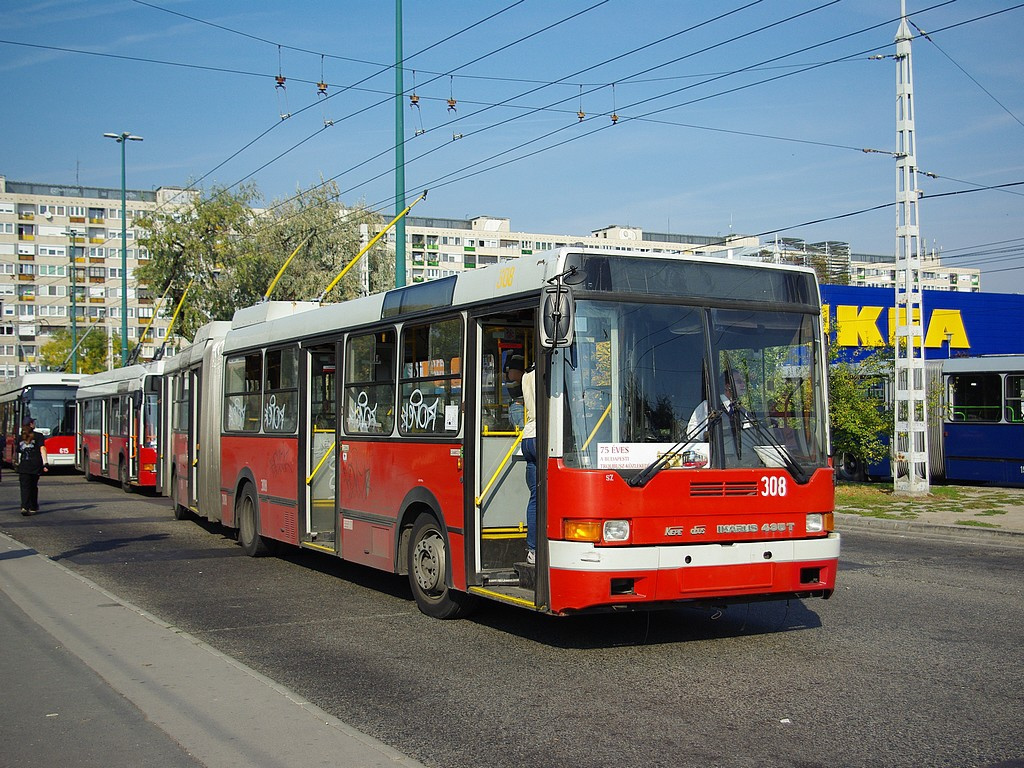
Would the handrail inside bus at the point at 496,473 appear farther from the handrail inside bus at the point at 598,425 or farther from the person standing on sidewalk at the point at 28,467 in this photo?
the person standing on sidewalk at the point at 28,467

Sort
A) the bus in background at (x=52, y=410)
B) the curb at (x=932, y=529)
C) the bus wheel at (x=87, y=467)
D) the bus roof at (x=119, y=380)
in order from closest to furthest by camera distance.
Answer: the curb at (x=932, y=529) < the bus roof at (x=119, y=380) < the bus wheel at (x=87, y=467) < the bus in background at (x=52, y=410)

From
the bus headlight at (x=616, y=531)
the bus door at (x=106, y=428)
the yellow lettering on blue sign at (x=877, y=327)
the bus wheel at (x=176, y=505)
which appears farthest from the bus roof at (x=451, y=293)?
the yellow lettering on blue sign at (x=877, y=327)

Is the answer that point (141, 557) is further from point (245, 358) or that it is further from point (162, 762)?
point (162, 762)

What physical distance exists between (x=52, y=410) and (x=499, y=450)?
33320 mm

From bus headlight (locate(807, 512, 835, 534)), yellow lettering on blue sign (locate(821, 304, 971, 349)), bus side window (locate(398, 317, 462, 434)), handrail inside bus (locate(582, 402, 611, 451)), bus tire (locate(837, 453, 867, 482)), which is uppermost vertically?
yellow lettering on blue sign (locate(821, 304, 971, 349))

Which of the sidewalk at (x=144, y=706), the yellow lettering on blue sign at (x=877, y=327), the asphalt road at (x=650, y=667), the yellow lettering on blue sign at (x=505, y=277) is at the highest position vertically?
the yellow lettering on blue sign at (x=877, y=327)

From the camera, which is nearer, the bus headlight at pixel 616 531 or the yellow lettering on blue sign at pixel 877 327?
the bus headlight at pixel 616 531

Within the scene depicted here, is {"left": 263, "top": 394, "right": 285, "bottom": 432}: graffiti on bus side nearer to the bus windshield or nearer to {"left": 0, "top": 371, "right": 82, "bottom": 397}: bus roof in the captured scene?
the bus windshield

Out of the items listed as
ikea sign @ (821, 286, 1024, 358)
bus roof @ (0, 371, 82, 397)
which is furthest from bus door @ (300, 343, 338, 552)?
bus roof @ (0, 371, 82, 397)

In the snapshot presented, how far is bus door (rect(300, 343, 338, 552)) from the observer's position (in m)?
12.1

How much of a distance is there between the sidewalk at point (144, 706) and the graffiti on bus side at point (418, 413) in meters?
2.60

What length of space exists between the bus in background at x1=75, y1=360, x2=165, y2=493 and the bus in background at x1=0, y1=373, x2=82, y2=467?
6.86ft

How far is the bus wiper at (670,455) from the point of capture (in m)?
7.64

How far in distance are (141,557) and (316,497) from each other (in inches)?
130
